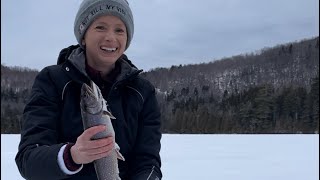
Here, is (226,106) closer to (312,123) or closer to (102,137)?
(312,123)

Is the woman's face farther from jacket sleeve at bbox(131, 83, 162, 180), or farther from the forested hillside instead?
the forested hillside

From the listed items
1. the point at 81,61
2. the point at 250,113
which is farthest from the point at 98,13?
the point at 250,113

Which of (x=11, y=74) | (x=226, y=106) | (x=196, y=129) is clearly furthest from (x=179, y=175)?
(x=11, y=74)

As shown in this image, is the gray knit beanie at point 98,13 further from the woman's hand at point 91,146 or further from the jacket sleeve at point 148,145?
the woman's hand at point 91,146

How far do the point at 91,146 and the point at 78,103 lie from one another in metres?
0.59

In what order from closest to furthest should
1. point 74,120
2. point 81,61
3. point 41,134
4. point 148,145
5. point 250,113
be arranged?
point 41,134, point 74,120, point 81,61, point 148,145, point 250,113

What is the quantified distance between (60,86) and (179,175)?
7715 mm

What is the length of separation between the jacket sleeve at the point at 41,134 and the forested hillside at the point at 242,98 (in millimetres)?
50176

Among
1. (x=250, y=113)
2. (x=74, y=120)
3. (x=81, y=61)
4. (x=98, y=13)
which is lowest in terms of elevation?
(x=74, y=120)

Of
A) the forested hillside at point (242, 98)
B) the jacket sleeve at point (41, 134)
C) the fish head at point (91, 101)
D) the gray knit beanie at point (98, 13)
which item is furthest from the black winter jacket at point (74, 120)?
the forested hillside at point (242, 98)

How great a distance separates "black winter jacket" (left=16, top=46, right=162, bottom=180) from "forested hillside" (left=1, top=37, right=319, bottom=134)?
4984cm

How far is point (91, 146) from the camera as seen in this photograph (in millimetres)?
1992

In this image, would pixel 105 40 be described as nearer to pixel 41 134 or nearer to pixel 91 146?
pixel 41 134

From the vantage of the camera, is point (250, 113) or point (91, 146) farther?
point (250, 113)
